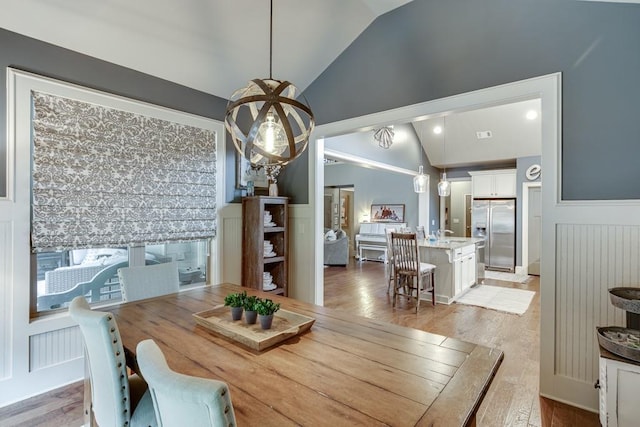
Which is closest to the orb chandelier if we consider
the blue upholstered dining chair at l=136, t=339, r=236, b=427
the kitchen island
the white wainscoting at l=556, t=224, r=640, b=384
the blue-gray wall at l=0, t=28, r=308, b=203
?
the kitchen island

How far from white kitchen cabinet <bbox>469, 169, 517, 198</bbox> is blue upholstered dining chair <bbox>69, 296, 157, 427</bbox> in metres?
8.13

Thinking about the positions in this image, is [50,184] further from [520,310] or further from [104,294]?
[520,310]

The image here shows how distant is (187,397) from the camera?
65cm

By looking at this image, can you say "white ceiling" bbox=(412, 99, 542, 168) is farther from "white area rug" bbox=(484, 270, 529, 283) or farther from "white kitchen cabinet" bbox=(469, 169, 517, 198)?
"white area rug" bbox=(484, 270, 529, 283)

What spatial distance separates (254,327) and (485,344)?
8.98 feet

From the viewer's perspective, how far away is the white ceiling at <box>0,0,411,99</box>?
2258 millimetres

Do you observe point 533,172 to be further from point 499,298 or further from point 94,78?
point 94,78

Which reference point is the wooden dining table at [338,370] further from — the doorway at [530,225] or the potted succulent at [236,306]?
the doorway at [530,225]

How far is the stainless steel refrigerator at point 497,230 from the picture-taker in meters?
7.14

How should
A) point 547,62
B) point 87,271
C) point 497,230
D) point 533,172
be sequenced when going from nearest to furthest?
point 547,62 < point 87,271 < point 533,172 < point 497,230

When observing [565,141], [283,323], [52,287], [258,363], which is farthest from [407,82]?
[52,287]

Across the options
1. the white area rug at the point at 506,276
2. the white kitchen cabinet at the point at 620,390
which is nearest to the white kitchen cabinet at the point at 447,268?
the white area rug at the point at 506,276

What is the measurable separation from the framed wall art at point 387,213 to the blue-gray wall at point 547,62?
5977 mm

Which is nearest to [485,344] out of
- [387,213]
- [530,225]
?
[530,225]
